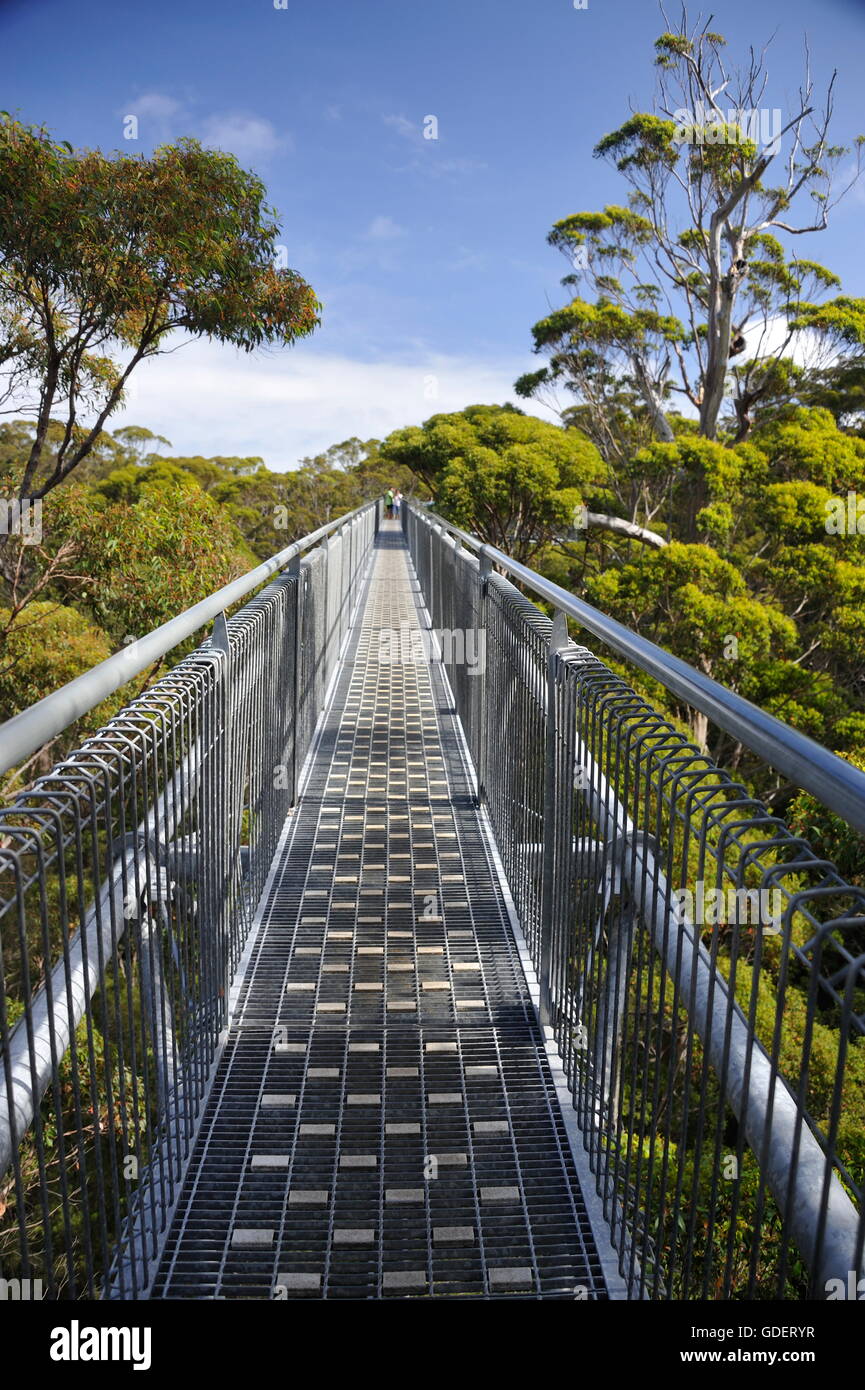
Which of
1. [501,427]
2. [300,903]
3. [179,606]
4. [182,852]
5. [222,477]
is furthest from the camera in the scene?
[222,477]

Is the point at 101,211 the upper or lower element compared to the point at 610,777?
upper

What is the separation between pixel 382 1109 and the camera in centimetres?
301

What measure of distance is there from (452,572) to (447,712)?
1.18 m

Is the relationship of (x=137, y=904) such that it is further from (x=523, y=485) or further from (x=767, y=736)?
(x=523, y=485)

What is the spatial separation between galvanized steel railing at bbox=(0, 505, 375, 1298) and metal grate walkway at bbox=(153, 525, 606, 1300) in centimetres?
14

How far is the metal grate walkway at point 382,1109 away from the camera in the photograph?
2445 mm

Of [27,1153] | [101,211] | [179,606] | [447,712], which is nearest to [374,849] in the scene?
[447,712]

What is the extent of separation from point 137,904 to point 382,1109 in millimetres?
1110

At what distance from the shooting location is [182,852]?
9.11 feet

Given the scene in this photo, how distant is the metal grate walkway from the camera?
2.44 m

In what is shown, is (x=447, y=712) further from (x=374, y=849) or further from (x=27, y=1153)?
(x=27, y=1153)
